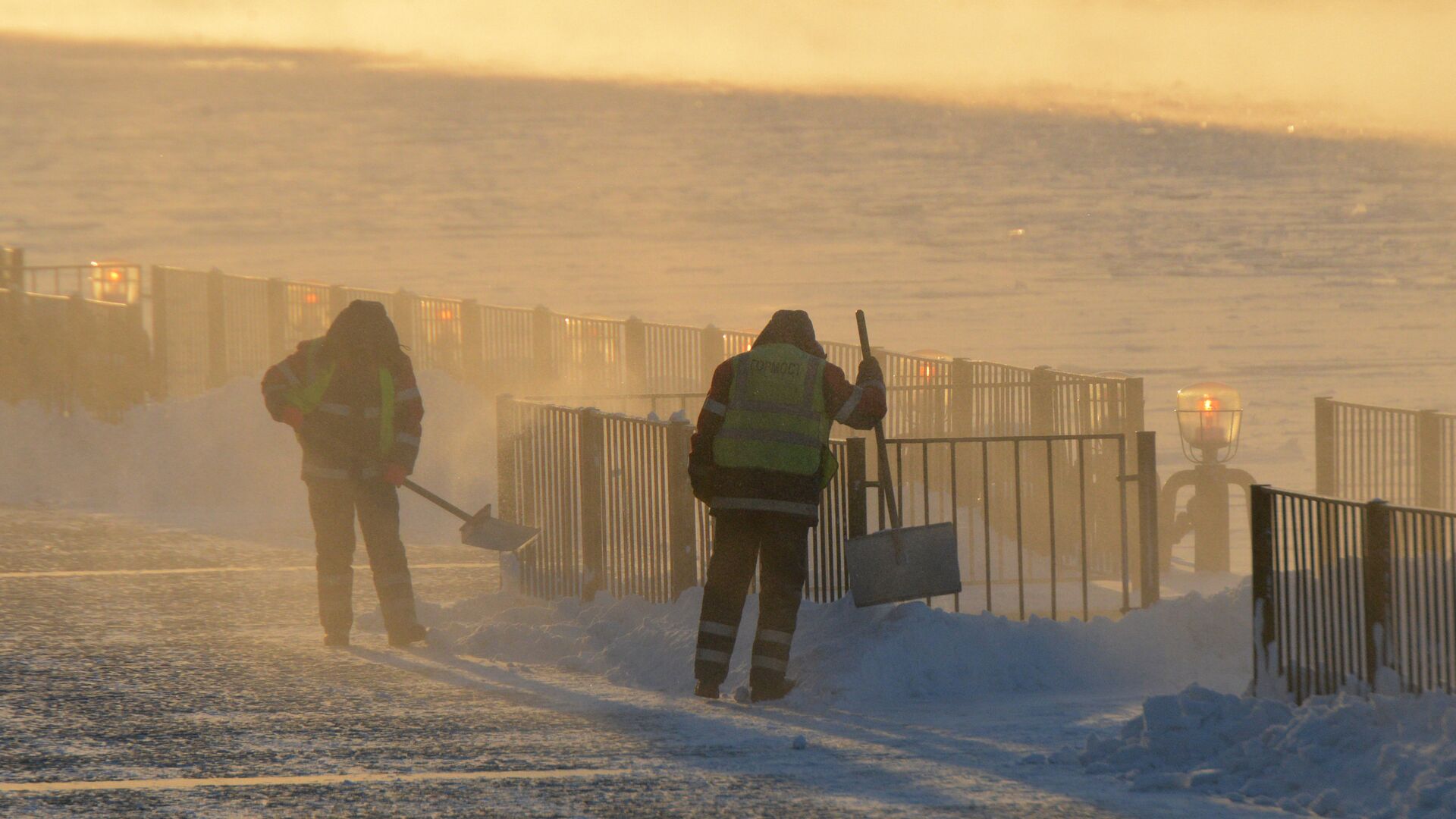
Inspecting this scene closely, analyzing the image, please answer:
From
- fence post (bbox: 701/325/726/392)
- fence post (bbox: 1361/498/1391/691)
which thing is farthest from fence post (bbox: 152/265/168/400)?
fence post (bbox: 1361/498/1391/691)

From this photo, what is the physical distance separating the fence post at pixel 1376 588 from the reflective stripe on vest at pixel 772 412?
2626 millimetres

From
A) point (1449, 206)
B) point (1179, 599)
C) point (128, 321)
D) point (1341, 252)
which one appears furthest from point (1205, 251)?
point (1179, 599)

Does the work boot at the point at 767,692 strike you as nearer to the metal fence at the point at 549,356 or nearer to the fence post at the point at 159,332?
the metal fence at the point at 549,356

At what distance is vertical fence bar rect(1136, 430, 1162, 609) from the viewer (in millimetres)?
Result: 11898

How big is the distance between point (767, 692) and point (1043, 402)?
26.3 feet

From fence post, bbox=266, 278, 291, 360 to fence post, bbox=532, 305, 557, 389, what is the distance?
15.4 feet

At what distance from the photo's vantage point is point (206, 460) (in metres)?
21.0

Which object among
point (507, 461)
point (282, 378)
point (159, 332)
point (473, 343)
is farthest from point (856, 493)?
point (159, 332)

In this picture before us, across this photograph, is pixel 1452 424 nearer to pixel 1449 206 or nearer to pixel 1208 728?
pixel 1208 728

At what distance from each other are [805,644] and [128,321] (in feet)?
59.4

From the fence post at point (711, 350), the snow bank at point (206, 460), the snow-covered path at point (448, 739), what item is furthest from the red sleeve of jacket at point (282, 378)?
the fence post at point (711, 350)

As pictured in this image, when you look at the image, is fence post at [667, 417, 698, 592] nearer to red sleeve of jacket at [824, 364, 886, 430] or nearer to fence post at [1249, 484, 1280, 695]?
red sleeve of jacket at [824, 364, 886, 430]

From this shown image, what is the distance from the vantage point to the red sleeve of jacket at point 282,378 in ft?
36.2

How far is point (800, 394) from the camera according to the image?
9.41 m
